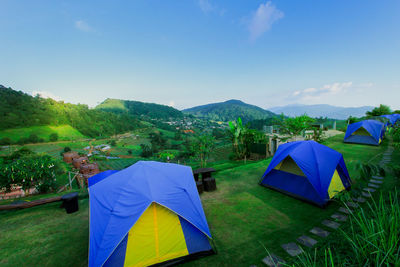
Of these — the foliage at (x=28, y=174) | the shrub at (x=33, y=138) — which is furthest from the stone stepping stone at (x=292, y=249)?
the shrub at (x=33, y=138)

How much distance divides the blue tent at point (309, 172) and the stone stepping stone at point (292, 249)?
5.88ft

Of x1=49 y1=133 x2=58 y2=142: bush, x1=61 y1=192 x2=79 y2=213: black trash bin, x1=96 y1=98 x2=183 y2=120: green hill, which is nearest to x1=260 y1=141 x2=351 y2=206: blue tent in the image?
x1=61 y1=192 x2=79 y2=213: black trash bin

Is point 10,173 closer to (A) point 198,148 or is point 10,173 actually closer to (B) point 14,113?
(A) point 198,148

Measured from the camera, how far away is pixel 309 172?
15.1ft

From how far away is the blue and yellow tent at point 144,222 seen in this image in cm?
269

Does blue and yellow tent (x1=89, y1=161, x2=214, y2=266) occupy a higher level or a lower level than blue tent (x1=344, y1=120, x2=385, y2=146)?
lower

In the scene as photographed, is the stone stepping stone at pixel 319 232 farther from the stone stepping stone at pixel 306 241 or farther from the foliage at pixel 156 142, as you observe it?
the foliage at pixel 156 142

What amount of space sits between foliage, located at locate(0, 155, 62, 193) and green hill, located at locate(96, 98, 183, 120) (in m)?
89.3

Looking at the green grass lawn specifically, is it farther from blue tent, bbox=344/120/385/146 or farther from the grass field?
the grass field

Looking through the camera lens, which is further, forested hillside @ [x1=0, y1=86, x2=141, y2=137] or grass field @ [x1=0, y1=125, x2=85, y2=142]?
forested hillside @ [x1=0, y1=86, x2=141, y2=137]

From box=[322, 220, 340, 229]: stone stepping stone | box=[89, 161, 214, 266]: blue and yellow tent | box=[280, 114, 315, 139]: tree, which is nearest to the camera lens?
box=[89, 161, 214, 266]: blue and yellow tent

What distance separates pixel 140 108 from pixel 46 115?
66.2 metres

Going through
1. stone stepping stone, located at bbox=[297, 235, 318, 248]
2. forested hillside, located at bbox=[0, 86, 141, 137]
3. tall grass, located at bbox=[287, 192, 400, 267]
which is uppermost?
forested hillside, located at bbox=[0, 86, 141, 137]

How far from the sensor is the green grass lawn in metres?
3.08
